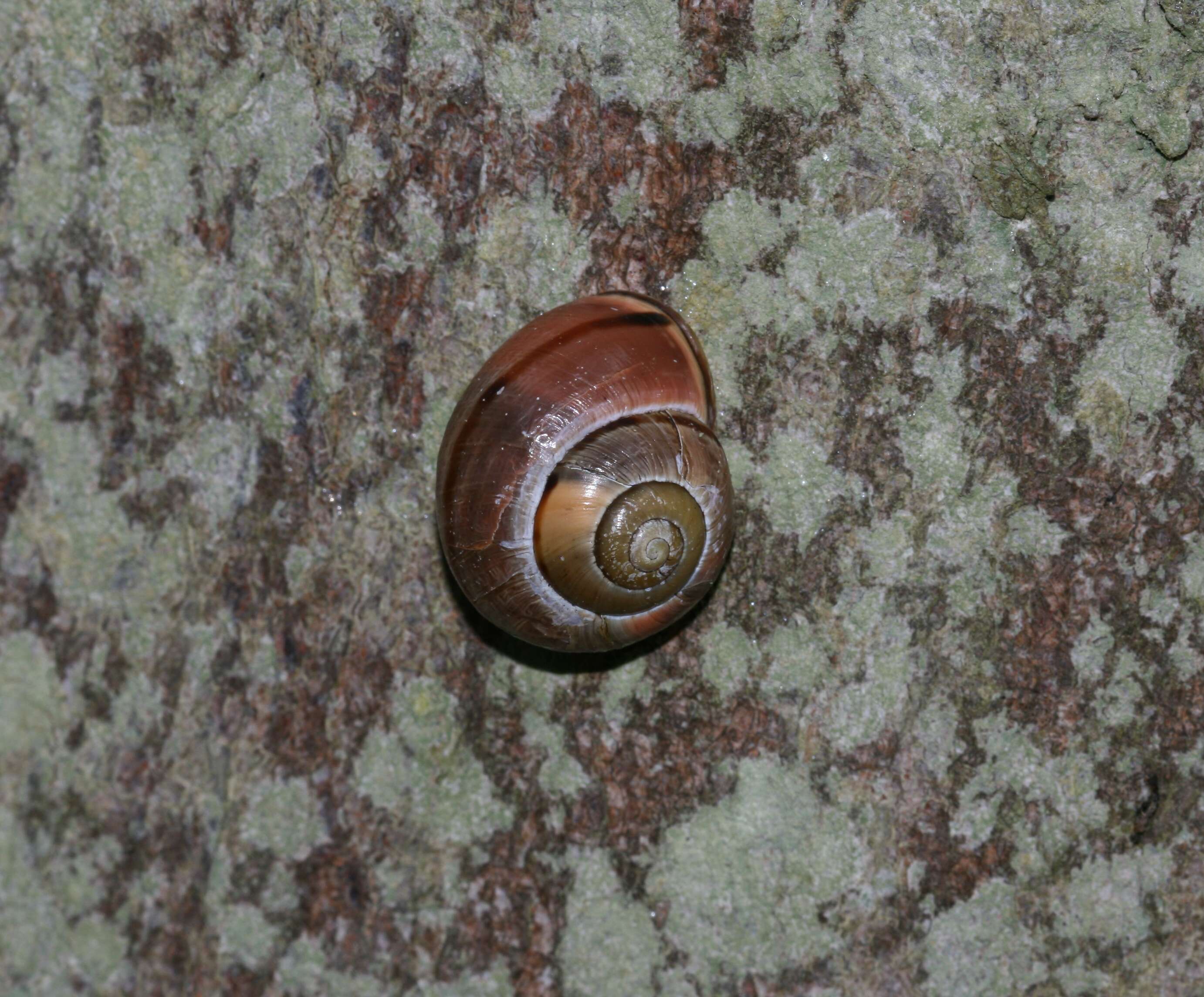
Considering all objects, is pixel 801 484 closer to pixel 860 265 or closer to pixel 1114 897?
pixel 860 265

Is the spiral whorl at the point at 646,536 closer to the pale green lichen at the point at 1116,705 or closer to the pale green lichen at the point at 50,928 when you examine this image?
the pale green lichen at the point at 1116,705

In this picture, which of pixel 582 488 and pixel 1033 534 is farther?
pixel 1033 534

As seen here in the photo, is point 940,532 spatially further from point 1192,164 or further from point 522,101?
point 522,101

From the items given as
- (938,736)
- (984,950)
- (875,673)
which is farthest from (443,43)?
(984,950)

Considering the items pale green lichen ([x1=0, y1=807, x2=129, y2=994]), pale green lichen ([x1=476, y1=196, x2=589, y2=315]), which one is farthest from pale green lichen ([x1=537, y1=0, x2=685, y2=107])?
pale green lichen ([x1=0, y1=807, x2=129, y2=994])

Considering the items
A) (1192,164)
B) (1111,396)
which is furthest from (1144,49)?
(1111,396)

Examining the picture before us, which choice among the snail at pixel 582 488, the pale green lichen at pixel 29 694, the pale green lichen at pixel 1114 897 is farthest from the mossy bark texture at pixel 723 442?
the snail at pixel 582 488
